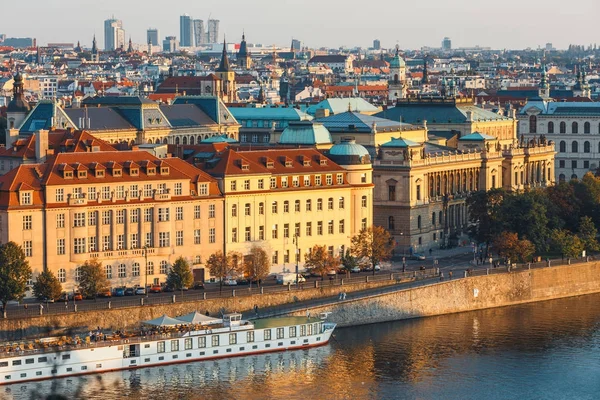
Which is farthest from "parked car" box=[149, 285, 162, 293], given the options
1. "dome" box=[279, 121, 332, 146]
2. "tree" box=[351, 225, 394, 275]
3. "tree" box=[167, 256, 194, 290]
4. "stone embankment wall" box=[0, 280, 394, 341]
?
"dome" box=[279, 121, 332, 146]

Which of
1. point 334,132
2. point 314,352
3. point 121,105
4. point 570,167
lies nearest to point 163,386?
point 314,352

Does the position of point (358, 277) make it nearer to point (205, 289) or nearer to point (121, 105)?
point (205, 289)

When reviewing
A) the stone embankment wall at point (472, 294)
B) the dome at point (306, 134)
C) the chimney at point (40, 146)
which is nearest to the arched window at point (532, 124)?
the dome at point (306, 134)

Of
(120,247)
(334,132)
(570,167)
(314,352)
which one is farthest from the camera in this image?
(570,167)

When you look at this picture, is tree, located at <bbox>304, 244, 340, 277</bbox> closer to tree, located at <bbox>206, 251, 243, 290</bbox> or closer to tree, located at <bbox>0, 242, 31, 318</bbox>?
tree, located at <bbox>206, 251, 243, 290</bbox>

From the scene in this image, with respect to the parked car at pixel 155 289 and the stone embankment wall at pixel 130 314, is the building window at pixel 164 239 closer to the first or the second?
the parked car at pixel 155 289

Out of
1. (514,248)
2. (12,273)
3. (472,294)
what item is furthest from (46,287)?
(514,248)
